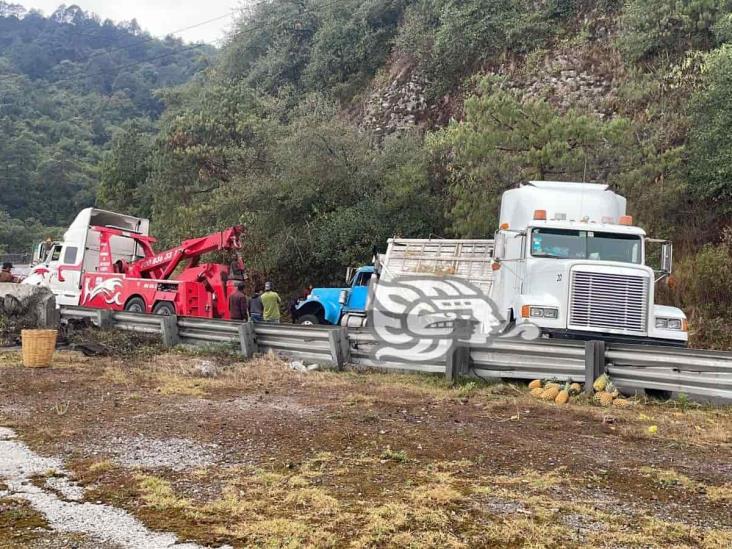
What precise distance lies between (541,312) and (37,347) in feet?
26.4

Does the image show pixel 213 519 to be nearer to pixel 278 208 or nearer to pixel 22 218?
pixel 278 208

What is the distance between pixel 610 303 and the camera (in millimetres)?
10164


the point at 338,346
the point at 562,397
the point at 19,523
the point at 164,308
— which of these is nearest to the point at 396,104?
the point at 164,308

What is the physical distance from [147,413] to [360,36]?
30.4 metres

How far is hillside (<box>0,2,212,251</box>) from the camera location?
217 ft

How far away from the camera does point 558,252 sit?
440 inches

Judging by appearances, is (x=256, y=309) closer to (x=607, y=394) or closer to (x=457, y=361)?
(x=457, y=361)

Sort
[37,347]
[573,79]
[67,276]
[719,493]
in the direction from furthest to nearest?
[573,79] < [67,276] < [37,347] < [719,493]

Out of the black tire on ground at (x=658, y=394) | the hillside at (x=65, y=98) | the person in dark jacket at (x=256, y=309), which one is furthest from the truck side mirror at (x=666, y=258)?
the hillside at (x=65, y=98)

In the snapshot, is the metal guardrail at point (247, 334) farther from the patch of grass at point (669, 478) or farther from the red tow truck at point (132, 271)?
the patch of grass at point (669, 478)

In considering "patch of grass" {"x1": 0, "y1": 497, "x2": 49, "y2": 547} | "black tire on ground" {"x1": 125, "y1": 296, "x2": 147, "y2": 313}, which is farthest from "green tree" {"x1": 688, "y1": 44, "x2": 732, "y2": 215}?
"patch of grass" {"x1": 0, "y1": 497, "x2": 49, "y2": 547}

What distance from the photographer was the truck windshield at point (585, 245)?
11.2 m

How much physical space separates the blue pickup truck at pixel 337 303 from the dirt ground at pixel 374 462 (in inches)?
243

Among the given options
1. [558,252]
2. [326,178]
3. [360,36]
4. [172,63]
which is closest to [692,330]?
[558,252]
